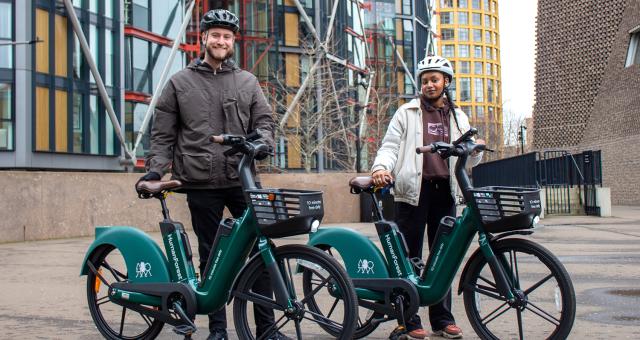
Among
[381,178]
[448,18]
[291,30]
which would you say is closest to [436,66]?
[381,178]

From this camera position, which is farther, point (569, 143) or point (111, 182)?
point (569, 143)

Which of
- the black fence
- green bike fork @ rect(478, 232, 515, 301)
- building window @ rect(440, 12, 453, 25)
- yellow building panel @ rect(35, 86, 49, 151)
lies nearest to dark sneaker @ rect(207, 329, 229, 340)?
green bike fork @ rect(478, 232, 515, 301)

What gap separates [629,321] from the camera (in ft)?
19.9

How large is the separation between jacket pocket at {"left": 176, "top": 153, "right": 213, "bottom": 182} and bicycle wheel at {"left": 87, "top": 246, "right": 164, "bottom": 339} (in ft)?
2.44

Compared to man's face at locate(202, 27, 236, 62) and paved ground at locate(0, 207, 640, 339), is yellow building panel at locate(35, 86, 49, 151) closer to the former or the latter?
paved ground at locate(0, 207, 640, 339)

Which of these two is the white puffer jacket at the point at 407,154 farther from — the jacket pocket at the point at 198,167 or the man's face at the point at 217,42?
the man's face at the point at 217,42

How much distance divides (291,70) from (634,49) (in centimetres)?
1985

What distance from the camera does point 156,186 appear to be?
501 centimetres

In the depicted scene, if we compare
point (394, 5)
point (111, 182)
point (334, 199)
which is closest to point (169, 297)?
point (111, 182)

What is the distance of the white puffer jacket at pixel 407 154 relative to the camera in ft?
18.1

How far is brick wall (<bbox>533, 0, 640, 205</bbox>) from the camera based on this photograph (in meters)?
37.8

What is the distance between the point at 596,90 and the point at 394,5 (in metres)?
34.7

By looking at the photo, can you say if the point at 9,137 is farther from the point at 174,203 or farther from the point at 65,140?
the point at 174,203

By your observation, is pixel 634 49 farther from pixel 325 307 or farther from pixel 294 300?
pixel 294 300
